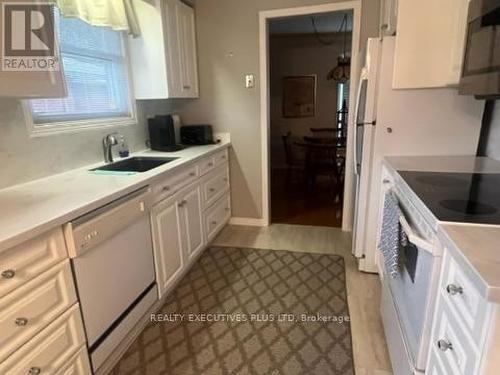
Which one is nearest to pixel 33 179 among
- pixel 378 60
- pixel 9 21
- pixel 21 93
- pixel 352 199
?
pixel 21 93

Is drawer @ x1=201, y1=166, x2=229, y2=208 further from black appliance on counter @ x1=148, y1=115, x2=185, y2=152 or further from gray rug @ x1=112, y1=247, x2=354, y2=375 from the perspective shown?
gray rug @ x1=112, y1=247, x2=354, y2=375

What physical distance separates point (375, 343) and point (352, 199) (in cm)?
155

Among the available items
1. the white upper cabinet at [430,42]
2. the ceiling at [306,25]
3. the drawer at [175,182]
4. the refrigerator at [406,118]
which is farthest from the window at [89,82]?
the ceiling at [306,25]

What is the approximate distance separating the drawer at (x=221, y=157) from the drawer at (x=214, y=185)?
7cm

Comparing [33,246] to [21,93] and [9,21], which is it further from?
[9,21]

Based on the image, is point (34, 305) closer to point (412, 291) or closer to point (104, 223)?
point (104, 223)

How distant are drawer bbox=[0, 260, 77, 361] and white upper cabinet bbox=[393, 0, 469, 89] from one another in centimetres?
186

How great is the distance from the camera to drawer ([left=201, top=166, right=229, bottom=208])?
8.89 ft

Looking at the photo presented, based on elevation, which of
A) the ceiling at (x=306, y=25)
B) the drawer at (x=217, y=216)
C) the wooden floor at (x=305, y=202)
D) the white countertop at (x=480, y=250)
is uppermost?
the ceiling at (x=306, y=25)

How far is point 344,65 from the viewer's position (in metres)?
4.66

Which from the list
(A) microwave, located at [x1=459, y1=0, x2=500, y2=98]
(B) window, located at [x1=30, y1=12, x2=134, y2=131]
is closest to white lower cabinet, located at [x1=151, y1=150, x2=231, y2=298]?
(B) window, located at [x1=30, y1=12, x2=134, y2=131]

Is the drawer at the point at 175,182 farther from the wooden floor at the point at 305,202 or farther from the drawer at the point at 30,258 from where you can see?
the wooden floor at the point at 305,202

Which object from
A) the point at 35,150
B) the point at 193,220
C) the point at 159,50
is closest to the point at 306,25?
the point at 159,50

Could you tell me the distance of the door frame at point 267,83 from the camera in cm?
269
